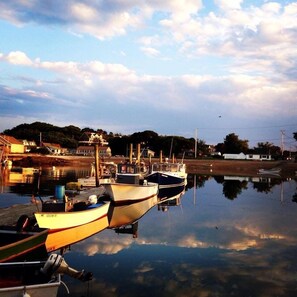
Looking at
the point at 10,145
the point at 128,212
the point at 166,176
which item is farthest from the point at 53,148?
the point at 128,212

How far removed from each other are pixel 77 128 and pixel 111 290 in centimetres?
17625

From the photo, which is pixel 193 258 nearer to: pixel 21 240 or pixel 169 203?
pixel 21 240

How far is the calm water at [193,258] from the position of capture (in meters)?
12.4

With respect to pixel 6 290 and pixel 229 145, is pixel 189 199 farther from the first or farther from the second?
pixel 229 145

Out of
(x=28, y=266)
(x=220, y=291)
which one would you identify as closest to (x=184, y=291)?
(x=220, y=291)

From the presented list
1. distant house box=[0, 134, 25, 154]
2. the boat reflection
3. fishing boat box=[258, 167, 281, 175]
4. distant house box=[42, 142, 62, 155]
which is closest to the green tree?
fishing boat box=[258, 167, 281, 175]

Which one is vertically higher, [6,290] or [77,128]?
[77,128]

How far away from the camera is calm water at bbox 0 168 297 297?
12.4 metres

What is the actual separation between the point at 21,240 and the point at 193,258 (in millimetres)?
7357

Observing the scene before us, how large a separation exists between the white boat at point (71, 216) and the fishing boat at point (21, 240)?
9.44ft

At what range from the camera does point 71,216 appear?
1906cm

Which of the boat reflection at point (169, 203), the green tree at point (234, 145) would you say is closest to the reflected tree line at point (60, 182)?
the boat reflection at point (169, 203)

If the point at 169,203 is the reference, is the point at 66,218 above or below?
above

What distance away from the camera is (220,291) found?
12.3 m
